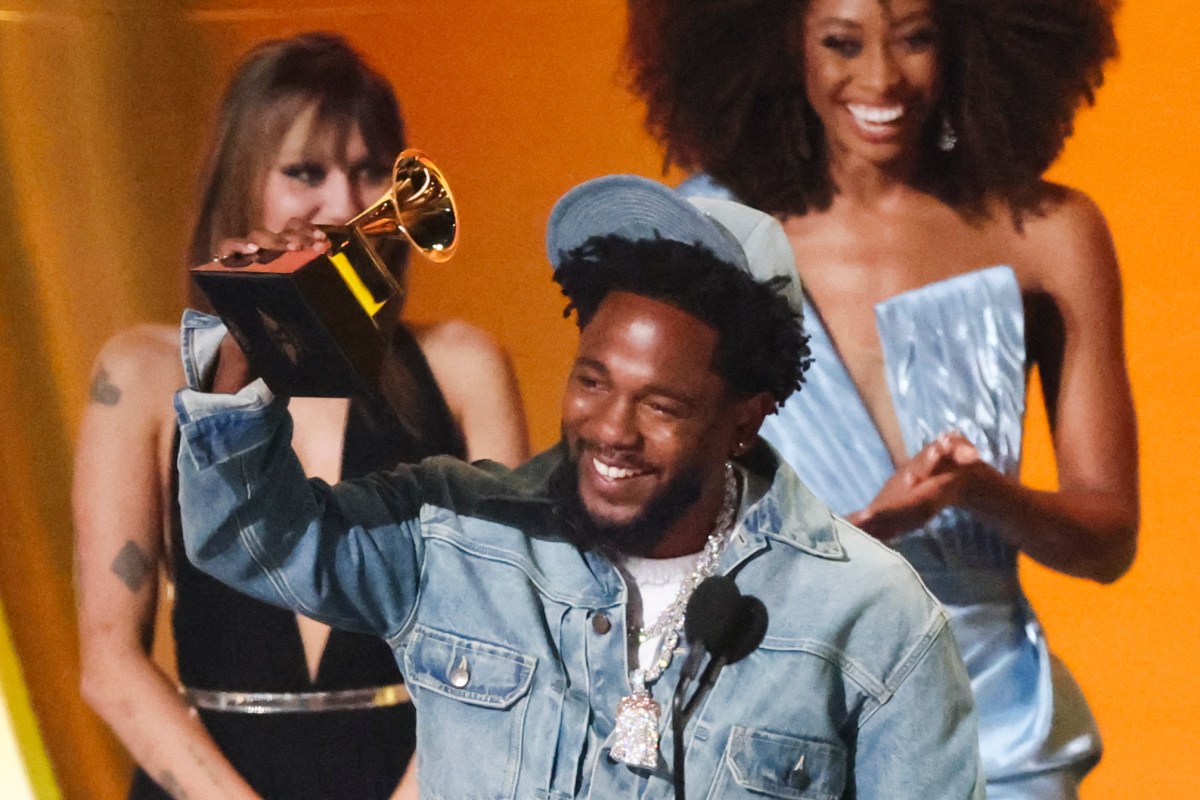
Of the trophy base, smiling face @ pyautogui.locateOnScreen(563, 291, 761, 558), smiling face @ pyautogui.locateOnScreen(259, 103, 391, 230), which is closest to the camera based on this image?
the trophy base

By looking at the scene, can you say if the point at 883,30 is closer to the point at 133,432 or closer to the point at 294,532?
the point at 294,532

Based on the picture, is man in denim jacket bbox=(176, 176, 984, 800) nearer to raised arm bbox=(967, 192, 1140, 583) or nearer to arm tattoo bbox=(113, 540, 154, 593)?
raised arm bbox=(967, 192, 1140, 583)

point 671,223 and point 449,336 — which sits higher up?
point 671,223

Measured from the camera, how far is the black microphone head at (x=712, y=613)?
1.22 m

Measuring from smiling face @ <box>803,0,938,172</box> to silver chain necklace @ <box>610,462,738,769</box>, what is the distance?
56cm

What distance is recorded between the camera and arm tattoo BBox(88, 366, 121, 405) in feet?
5.92

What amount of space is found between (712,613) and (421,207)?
54 centimetres

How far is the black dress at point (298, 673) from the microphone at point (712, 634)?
0.61 metres

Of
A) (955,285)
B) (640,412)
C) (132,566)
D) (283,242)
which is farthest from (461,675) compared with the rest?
(955,285)

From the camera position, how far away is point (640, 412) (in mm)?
1282

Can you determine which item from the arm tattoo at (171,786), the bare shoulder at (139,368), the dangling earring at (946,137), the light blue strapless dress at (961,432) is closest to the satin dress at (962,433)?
the light blue strapless dress at (961,432)

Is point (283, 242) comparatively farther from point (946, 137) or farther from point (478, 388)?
point (946, 137)

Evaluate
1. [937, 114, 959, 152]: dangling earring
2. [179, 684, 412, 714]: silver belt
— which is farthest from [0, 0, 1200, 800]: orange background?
[179, 684, 412, 714]: silver belt

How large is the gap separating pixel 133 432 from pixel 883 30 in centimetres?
106
